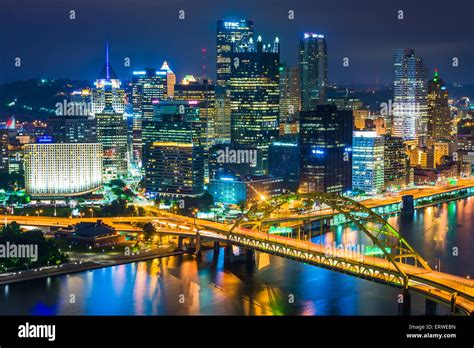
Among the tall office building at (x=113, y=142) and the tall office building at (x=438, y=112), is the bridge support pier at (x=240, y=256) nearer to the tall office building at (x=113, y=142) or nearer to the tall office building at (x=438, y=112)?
the tall office building at (x=113, y=142)

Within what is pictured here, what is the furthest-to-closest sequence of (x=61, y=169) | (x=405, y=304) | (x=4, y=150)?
(x=4, y=150)
(x=61, y=169)
(x=405, y=304)

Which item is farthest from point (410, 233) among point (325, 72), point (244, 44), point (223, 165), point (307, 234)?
point (325, 72)

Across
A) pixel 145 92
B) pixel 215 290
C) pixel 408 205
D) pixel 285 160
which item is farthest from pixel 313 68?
pixel 215 290

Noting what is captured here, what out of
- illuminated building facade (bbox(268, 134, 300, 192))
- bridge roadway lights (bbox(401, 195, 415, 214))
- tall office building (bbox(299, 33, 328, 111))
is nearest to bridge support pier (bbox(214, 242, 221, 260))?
bridge roadway lights (bbox(401, 195, 415, 214))

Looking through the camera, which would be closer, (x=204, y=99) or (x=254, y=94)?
(x=204, y=99)

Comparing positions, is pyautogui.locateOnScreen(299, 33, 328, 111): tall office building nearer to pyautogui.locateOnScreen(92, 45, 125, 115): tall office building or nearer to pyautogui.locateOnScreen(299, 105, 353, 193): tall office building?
pyautogui.locateOnScreen(92, 45, 125, 115): tall office building

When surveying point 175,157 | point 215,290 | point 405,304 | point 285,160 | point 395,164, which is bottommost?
point 215,290

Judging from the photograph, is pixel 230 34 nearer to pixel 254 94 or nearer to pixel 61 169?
pixel 254 94
